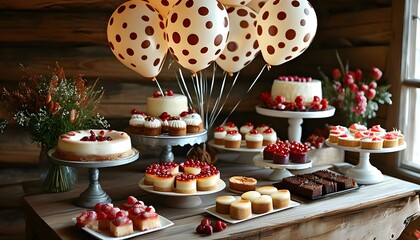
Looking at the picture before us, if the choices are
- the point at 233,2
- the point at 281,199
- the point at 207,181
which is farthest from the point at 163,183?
the point at 233,2

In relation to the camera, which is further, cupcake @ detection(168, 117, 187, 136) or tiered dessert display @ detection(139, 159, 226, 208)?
cupcake @ detection(168, 117, 187, 136)

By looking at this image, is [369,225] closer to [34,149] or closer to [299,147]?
[299,147]

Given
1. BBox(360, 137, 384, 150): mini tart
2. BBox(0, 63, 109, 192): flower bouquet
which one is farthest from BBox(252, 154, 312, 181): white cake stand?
BBox(0, 63, 109, 192): flower bouquet

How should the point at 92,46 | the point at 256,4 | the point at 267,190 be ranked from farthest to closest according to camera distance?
the point at 92,46
the point at 256,4
the point at 267,190

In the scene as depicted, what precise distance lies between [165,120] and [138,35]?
52cm

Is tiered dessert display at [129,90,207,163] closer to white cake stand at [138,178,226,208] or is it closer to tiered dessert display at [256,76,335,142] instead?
white cake stand at [138,178,226,208]

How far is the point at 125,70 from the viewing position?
3.64 metres

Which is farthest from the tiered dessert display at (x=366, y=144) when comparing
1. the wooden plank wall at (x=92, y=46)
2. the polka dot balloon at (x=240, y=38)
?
the polka dot balloon at (x=240, y=38)

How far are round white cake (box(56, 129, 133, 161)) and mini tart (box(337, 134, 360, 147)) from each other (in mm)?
1293

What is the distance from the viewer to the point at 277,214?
250cm

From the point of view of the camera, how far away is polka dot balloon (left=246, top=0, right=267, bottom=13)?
10.5 ft

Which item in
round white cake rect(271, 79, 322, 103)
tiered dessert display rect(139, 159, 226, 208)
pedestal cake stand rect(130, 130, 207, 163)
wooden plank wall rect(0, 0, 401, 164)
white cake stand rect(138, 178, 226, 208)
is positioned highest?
wooden plank wall rect(0, 0, 401, 164)

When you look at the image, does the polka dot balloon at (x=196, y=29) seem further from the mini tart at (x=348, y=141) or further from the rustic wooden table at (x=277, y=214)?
the mini tart at (x=348, y=141)

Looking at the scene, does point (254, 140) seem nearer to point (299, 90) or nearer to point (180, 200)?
point (299, 90)
